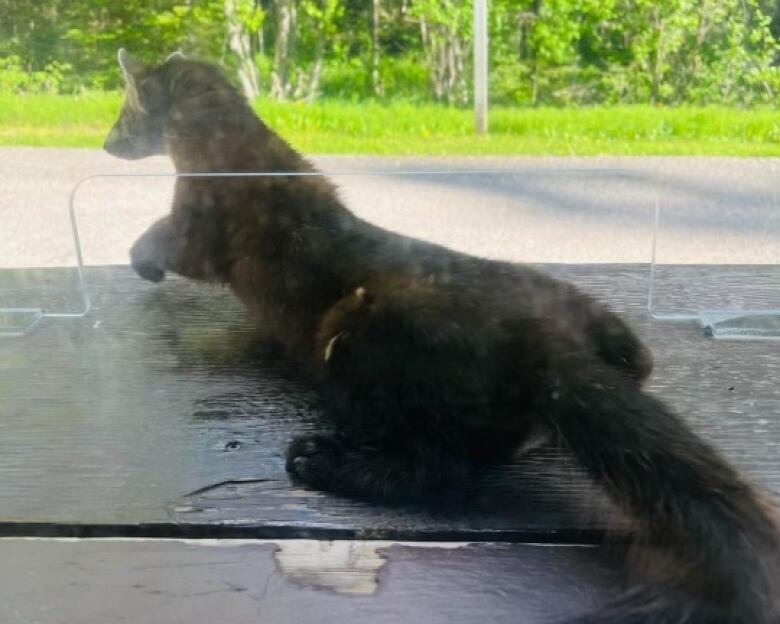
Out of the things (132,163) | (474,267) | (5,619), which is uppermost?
(132,163)

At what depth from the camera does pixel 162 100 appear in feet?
3.28

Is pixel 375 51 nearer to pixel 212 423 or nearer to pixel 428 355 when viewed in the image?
pixel 428 355

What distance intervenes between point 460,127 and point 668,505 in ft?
1.28

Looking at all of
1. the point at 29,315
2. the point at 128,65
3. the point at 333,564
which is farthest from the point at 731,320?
the point at 29,315

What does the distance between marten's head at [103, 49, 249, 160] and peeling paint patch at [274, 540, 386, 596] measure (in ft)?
1.42

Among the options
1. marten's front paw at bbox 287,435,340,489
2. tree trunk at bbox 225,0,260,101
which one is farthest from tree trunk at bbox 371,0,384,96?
marten's front paw at bbox 287,435,340,489

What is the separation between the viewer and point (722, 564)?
71cm

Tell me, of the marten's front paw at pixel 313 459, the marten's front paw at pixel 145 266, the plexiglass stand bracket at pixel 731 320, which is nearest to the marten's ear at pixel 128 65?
the marten's front paw at pixel 145 266

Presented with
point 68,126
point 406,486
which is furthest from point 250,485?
point 68,126

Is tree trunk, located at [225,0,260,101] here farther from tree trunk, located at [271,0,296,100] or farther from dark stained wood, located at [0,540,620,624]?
A: dark stained wood, located at [0,540,620,624]

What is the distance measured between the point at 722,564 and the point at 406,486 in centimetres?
29

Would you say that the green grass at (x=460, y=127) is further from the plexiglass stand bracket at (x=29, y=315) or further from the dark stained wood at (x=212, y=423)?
the plexiglass stand bracket at (x=29, y=315)

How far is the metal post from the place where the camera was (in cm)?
89

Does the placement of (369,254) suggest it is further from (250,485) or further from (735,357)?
(735,357)
